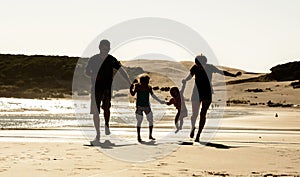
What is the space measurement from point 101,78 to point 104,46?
25.7 inches

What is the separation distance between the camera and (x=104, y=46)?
1275 centimetres

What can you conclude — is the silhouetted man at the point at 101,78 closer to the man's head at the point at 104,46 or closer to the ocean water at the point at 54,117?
the man's head at the point at 104,46

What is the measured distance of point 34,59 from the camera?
97562mm

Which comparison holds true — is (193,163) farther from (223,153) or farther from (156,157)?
(223,153)

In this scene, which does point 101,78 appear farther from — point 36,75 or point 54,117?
point 36,75

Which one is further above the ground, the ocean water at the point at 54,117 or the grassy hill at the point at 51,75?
the grassy hill at the point at 51,75

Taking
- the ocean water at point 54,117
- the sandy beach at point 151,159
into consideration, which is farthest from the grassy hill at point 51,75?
the sandy beach at point 151,159

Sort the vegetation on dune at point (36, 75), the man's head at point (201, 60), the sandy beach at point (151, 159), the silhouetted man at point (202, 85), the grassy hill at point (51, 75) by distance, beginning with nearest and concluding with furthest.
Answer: the sandy beach at point (151, 159) → the silhouetted man at point (202, 85) → the man's head at point (201, 60) → the grassy hill at point (51, 75) → the vegetation on dune at point (36, 75)

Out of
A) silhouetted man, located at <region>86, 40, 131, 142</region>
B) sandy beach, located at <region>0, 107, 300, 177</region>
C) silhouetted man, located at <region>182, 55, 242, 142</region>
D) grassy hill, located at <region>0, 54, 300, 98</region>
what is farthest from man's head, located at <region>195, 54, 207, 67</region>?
grassy hill, located at <region>0, 54, 300, 98</region>

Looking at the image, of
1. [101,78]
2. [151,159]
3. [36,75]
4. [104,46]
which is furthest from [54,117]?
[36,75]

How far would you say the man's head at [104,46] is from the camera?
1275cm

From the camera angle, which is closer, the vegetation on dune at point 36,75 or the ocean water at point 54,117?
the ocean water at point 54,117

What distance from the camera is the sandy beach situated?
8469 millimetres

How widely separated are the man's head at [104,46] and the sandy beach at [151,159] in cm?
182
